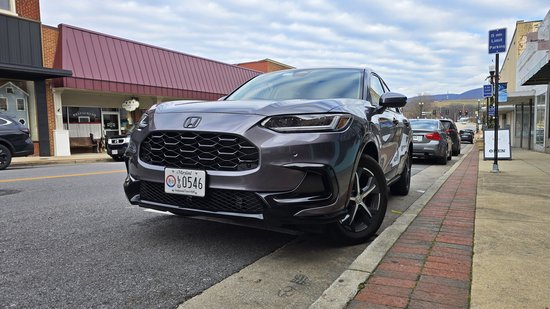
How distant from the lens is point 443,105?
111m

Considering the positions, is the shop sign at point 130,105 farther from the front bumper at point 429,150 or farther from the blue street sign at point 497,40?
the blue street sign at point 497,40

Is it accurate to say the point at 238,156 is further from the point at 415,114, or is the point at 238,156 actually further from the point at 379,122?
the point at 415,114

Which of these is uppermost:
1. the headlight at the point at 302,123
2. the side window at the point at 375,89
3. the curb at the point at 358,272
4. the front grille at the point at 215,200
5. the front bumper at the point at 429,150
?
the side window at the point at 375,89

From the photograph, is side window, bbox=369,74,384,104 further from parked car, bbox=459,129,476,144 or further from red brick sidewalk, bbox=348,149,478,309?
parked car, bbox=459,129,476,144

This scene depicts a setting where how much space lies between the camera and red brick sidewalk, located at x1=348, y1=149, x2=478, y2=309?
98.3 inches

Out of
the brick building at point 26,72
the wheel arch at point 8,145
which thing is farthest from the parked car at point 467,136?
the wheel arch at point 8,145

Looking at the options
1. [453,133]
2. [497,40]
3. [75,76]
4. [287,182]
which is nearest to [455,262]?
[287,182]

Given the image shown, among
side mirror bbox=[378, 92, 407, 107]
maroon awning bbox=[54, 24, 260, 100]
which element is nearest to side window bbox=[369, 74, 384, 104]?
side mirror bbox=[378, 92, 407, 107]

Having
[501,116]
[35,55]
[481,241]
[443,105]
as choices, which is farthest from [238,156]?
[443,105]

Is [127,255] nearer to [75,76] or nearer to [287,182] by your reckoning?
[287,182]

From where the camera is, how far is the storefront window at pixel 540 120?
60.4ft

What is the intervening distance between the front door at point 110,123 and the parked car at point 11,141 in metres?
9.09

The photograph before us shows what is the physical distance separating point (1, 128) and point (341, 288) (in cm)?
1190

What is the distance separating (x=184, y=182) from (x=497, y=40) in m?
9.27
